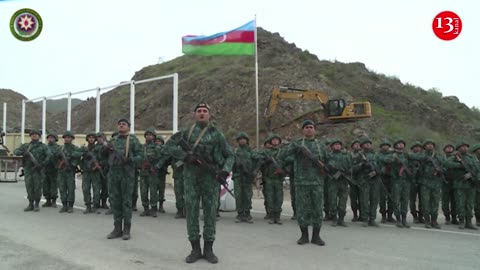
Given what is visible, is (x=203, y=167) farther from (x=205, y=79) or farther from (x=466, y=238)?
(x=205, y=79)

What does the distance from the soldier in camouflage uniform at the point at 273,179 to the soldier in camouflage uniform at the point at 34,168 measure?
5.35 metres

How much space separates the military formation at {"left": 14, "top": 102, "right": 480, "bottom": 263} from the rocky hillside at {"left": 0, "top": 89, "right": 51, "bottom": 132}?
156 ft

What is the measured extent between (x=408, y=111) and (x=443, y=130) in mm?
2726

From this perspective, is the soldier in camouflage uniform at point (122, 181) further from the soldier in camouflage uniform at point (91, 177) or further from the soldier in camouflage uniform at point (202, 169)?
the soldier in camouflage uniform at point (91, 177)

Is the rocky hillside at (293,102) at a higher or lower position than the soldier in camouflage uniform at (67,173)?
higher

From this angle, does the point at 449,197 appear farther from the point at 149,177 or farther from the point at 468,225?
the point at 149,177

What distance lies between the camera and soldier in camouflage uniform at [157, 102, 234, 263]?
6004 mm

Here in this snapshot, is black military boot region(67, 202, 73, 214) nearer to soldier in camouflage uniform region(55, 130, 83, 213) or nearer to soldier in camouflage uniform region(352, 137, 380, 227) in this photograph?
soldier in camouflage uniform region(55, 130, 83, 213)

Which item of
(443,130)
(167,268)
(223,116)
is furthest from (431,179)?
(443,130)

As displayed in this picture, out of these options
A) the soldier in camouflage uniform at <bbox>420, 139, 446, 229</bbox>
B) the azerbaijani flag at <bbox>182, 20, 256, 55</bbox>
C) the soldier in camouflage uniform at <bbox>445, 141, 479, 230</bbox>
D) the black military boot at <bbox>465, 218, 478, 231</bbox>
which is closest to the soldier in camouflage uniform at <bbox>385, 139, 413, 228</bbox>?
the soldier in camouflage uniform at <bbox>420, 139, 446, 229</bbox>

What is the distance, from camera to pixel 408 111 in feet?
106

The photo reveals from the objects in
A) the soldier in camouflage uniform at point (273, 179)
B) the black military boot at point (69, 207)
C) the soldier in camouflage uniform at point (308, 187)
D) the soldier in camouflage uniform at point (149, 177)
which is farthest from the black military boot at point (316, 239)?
the black military boot at point (69, 207)

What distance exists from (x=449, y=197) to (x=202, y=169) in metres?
6.87

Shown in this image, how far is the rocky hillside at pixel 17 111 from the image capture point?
185 ft
